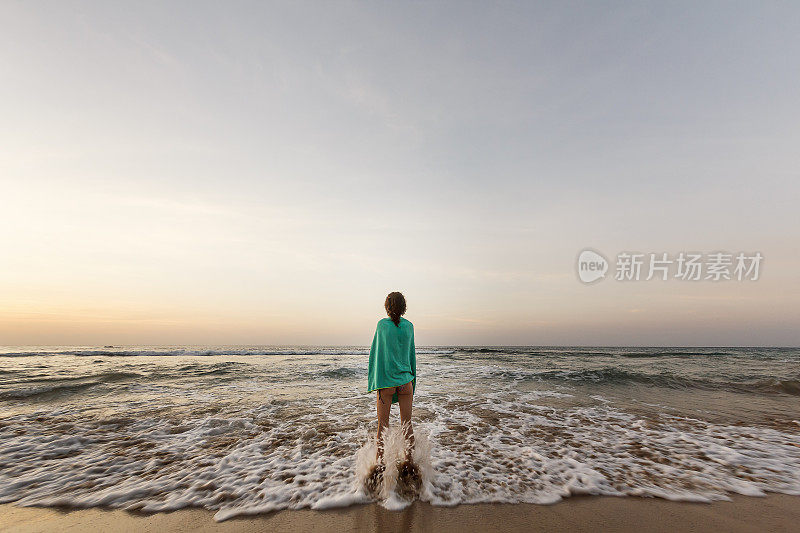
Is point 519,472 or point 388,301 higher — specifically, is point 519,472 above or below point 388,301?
below

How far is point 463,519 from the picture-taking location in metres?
3.40

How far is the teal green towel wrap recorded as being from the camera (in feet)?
14.0

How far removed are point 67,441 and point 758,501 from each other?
10214 millimetres

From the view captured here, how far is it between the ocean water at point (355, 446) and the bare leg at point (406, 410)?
211 mm

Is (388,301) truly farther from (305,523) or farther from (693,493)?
(693,493)

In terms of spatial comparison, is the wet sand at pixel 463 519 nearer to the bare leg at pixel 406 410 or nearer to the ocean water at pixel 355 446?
the ocean water at pixel 355 446

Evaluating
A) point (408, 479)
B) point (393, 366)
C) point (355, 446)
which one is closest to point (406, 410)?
point (393, 366)

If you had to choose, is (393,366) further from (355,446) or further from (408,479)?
(355,446)

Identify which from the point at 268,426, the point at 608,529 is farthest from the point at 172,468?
the point at 608,529

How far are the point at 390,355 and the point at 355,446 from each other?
8.22 feet

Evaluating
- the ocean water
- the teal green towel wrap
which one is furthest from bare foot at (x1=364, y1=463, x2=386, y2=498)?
the teal green towel wrap

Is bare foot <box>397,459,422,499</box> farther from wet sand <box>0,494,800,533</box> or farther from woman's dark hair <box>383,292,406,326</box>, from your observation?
woman's dark hair <box>383,292,406,326</box>

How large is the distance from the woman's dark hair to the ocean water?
1.63 metres

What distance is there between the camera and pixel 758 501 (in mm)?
3865
